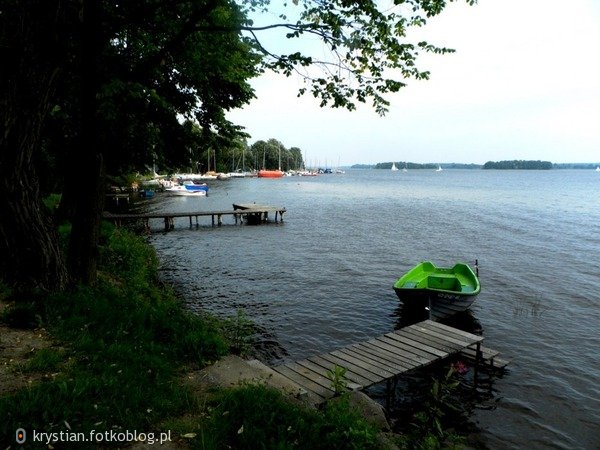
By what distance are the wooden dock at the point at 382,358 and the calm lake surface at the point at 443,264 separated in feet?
5.96

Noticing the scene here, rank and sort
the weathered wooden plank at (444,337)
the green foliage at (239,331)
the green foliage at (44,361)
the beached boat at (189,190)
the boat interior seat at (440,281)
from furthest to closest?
1. the beached boat at (189,190)
2. the boat interior seat at (440,281)
3. the green foliage at (239,331)
4. the weathered wooden plank at (444,337)
5. the green foliage at (44,361)

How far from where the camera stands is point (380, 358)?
1003 cm

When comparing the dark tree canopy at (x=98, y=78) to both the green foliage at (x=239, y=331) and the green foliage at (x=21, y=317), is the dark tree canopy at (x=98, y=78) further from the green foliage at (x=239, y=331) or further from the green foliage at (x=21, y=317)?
the green foliage at (x=239, y=331)

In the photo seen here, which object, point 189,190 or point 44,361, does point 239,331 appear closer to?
point 44,361

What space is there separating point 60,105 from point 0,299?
204 inches

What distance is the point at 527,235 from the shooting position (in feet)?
118

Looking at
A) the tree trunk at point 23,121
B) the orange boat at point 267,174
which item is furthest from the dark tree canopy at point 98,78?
the orange boat at point 267,174

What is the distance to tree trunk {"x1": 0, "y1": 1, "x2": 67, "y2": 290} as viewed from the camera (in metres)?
6.31

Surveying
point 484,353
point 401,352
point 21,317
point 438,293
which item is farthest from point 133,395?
point 438,293

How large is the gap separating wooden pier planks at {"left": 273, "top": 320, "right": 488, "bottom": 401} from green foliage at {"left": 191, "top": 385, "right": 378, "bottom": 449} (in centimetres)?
261

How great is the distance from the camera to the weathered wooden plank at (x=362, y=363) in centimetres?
919

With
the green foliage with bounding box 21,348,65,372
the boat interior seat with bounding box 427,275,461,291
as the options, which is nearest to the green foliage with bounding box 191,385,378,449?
the green foliage with bounding box 21,348,65,372

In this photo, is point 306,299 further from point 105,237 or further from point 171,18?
point 171,18

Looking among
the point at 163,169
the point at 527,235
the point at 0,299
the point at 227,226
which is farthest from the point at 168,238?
the point at 527,235
